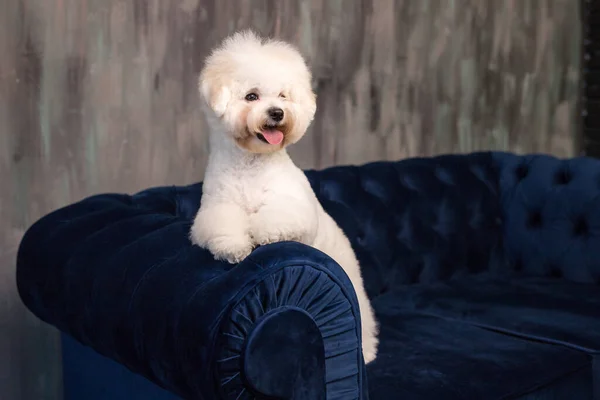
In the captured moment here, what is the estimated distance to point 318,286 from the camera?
139 cm

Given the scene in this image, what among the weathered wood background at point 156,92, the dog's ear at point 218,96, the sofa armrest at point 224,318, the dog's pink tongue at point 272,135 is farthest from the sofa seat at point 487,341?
the weathered wood background at point 156,92

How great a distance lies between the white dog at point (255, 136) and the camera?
1675 millimetres

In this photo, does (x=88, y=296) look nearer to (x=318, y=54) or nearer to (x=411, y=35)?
(x=318, y=54)

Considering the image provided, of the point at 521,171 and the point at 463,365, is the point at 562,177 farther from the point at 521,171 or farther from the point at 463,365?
the point at 463,365

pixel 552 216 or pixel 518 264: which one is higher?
pixel 552 216

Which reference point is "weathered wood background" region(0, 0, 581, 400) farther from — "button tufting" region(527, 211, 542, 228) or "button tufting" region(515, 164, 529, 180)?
"button tufting" region(527, 211, 542, 228)

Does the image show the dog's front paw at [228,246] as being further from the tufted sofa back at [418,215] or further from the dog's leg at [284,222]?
the tufted sofa back at [418,215]

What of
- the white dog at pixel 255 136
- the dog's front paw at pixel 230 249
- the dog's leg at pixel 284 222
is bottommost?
the dog's front paw at pixel 230 249

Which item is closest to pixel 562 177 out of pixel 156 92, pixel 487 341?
pixel 487 341

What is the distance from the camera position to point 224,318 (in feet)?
4.32

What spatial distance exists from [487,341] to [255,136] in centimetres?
92

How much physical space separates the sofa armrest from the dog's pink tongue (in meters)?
0.29

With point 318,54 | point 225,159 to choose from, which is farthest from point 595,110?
point 225,159

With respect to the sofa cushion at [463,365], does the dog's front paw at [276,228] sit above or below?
above
